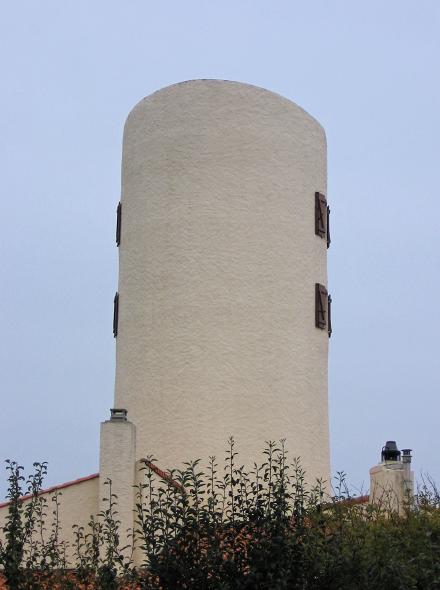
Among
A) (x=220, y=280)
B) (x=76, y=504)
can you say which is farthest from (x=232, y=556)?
(x=220, y=280)

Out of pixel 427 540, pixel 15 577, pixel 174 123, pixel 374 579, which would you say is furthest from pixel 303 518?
pixel 174 123

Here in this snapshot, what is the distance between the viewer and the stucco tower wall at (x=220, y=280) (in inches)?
827

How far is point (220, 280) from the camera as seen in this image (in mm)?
21406

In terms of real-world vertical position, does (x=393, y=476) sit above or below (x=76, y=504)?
above

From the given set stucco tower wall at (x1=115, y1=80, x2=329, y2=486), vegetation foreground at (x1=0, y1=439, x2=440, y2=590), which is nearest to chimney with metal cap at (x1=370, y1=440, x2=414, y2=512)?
stucco tower wall at (x1=115, y1=80, x2=329, y2=486)

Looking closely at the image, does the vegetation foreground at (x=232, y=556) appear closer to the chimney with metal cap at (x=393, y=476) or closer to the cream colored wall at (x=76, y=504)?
the cream colored wall at (x=76, y=504)

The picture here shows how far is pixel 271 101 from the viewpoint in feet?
74.3

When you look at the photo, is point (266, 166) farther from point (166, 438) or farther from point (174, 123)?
point (166, 438)

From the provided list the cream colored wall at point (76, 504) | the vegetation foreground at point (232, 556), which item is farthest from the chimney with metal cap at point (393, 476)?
the vegetation foreground at point (232, 556)

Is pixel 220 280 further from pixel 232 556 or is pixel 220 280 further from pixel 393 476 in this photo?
pixel 232 556

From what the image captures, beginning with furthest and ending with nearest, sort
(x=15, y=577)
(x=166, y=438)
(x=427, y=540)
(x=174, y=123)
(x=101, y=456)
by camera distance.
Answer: (x=174, y=123)
(x=166, y=438)
(x=101, y=456)
(x=427, y=540)
(x=15, y=577)

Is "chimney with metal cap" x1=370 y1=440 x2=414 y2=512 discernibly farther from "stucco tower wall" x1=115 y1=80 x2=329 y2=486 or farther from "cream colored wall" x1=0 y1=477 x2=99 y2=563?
"cream colored wall" x1=0 y1=477 x2=99 y2=563

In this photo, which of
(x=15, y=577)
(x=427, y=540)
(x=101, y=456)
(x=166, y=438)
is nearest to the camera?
(x=15, y=577)

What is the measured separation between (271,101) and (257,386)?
596 cm
